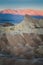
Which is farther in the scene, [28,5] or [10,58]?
[28,5]

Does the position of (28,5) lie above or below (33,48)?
above

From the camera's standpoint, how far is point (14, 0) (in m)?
1.57

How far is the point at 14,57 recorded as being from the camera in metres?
1.44

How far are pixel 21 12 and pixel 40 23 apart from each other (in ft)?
0.77

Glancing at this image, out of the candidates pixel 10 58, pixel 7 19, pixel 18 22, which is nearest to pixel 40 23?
pixel 18 22

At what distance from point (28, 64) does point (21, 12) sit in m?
0.54

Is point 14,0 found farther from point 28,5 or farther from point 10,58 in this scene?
point 10,58

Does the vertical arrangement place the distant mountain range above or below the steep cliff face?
above

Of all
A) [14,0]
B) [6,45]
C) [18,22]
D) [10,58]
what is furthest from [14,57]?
[14,0]

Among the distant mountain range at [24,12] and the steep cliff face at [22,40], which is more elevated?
the distant mountain range at [24,12]

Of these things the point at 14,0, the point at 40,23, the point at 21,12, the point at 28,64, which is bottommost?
the point at 28,64

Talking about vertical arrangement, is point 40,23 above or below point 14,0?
below

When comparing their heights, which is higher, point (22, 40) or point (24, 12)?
point (24, 12)

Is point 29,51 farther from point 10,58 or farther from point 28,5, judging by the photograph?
point 28,5
